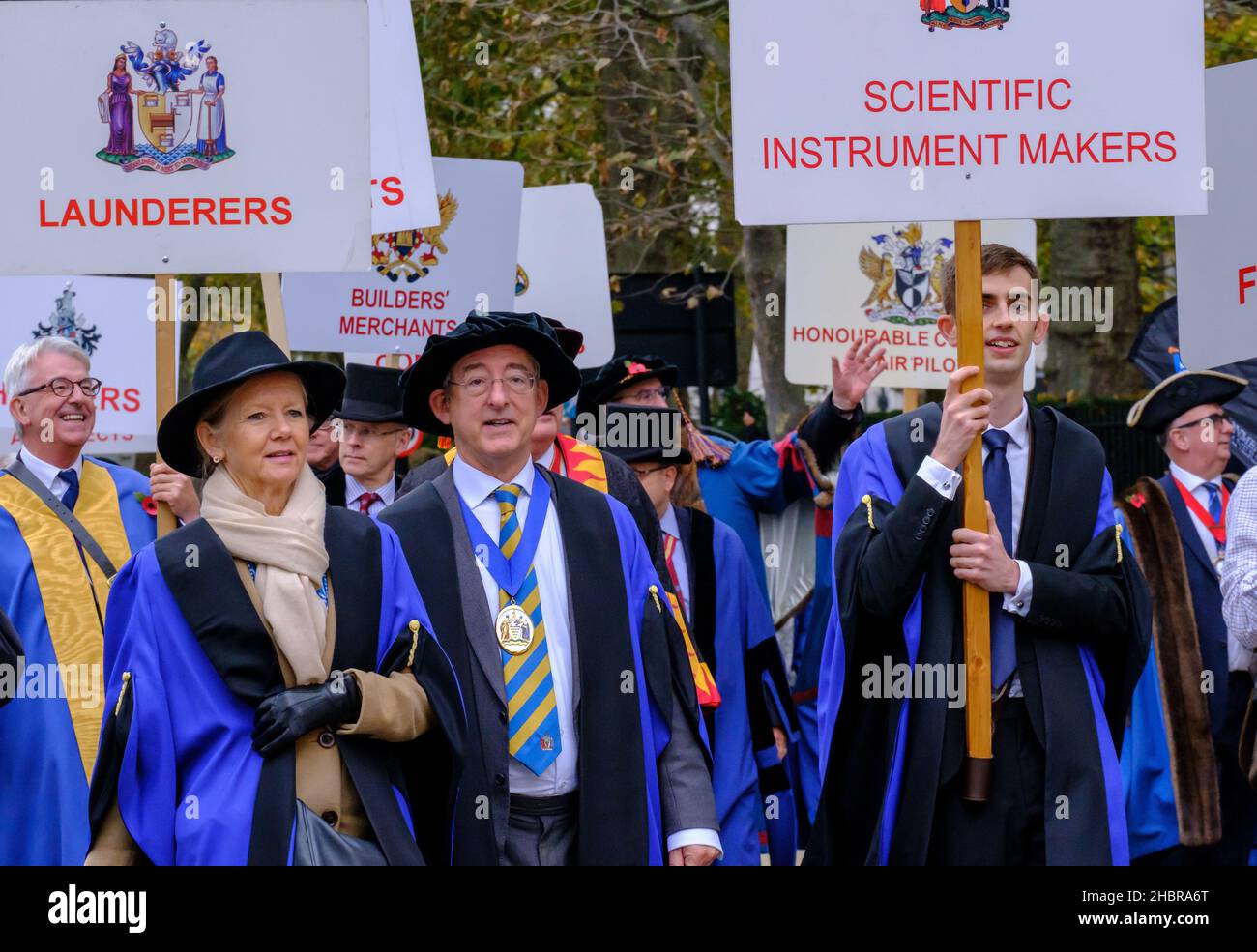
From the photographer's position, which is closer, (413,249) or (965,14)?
(965,14)

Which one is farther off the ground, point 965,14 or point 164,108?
point 965,14

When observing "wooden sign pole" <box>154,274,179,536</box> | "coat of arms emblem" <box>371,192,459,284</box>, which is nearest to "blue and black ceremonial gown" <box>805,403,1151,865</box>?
"wooden sign pole" <box>154,274,179,536</box>

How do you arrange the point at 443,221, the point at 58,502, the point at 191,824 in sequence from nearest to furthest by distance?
the point at 191,824
the point at 58,502
the point at 443,221

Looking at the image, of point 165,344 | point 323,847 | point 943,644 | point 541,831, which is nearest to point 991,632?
point 943,644

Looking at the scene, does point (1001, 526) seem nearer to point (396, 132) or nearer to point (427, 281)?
point (396, 132)

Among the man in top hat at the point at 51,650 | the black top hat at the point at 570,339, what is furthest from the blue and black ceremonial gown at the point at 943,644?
the man in top hat at the point at 51,650

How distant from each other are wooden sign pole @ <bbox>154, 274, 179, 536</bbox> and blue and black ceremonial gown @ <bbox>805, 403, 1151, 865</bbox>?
189cm

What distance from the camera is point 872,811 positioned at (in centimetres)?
542

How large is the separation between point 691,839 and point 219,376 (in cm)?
168

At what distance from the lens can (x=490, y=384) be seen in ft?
17.1

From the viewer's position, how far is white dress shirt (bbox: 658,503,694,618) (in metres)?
7.07
